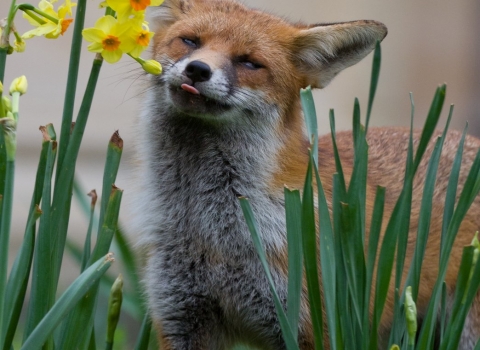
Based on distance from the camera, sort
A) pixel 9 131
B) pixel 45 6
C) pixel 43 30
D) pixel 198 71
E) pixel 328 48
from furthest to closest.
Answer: pixel 328 48
pixel 198 71
pixel 45 6
pixel 43 30
pixel 9 131

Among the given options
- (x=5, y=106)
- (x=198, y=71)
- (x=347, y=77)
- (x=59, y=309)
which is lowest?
(x=59, y=309)

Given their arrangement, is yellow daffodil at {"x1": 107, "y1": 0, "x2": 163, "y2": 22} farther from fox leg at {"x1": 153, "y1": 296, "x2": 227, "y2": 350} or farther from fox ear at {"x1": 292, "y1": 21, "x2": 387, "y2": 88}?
fox leg at {"x1": 153, "y1": 296, "x2": 227, "y2": 350}

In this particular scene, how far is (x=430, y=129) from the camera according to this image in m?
2.39

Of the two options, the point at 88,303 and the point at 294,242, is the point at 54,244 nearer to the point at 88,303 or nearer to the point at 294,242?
the point at 88,303

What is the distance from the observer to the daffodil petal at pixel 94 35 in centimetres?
219

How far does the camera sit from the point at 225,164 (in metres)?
3.57

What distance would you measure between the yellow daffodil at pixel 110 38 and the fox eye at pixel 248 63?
1280 mm

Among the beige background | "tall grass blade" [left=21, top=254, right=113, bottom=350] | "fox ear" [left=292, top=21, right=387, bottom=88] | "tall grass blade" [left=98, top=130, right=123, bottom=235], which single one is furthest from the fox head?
the beige background

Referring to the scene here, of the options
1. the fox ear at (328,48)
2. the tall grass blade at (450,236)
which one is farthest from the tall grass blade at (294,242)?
the fox ear at (328,48)

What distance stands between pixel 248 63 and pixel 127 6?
4.48ft

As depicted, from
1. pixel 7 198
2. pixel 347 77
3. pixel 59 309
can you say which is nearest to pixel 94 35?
pixel 7 198

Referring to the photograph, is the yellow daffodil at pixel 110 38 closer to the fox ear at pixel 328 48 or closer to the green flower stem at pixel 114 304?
the green flower stem at pixel 114 304

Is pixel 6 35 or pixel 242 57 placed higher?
pixel 242 57

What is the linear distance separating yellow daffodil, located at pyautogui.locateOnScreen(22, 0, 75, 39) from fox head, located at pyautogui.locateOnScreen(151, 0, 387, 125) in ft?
2.99
